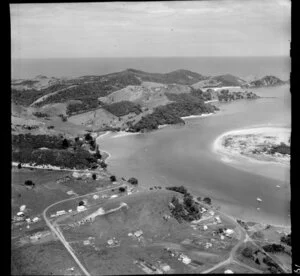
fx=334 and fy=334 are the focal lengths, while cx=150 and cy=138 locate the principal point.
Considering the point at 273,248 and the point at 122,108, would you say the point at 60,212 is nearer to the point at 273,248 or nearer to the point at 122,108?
the point at 273,248

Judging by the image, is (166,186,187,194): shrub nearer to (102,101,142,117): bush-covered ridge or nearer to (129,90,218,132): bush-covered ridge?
(129,90,218,132): bush-covered ridge

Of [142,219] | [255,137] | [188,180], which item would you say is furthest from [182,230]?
[255,137]

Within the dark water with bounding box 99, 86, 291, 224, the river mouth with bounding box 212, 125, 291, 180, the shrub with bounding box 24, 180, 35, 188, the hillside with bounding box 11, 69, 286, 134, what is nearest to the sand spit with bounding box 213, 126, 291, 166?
the river mouth with bounding box 212, 125, 291, 180

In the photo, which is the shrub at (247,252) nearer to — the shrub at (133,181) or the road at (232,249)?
the road at (232,249)

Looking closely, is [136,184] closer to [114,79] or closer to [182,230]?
[182,230]

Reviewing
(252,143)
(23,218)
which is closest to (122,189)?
(23,218)
